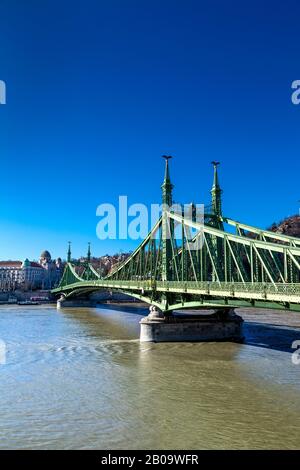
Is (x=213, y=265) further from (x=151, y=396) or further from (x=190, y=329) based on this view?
(x=151, y=396)

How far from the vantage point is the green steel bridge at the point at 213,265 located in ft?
72.2

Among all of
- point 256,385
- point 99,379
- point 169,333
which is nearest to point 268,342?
point 169,333

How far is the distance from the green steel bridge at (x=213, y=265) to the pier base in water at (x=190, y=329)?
45.8 inches

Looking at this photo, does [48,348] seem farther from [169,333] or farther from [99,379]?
[99,379]

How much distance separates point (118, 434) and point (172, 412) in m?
3.18

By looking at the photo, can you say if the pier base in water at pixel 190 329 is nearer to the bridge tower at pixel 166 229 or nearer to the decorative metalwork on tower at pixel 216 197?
the bridge tower at pixel 166 229

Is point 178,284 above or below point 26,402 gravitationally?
above

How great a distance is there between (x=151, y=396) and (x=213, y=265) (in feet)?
46.0

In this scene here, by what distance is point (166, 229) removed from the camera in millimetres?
44125

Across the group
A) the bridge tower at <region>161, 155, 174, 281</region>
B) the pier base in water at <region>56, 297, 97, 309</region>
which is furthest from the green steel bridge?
the pier base in water at <region>56, 297, 97, 309</region>

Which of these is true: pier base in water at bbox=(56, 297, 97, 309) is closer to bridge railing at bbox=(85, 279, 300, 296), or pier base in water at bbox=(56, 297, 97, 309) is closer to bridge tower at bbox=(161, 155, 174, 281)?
bridge tower at bbox=(161, 155, 174, 281)

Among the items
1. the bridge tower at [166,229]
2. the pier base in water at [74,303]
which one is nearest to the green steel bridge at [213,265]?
the bridge tower at [166,229]

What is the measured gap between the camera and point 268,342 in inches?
1396

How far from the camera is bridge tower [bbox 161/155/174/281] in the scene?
138 ft
